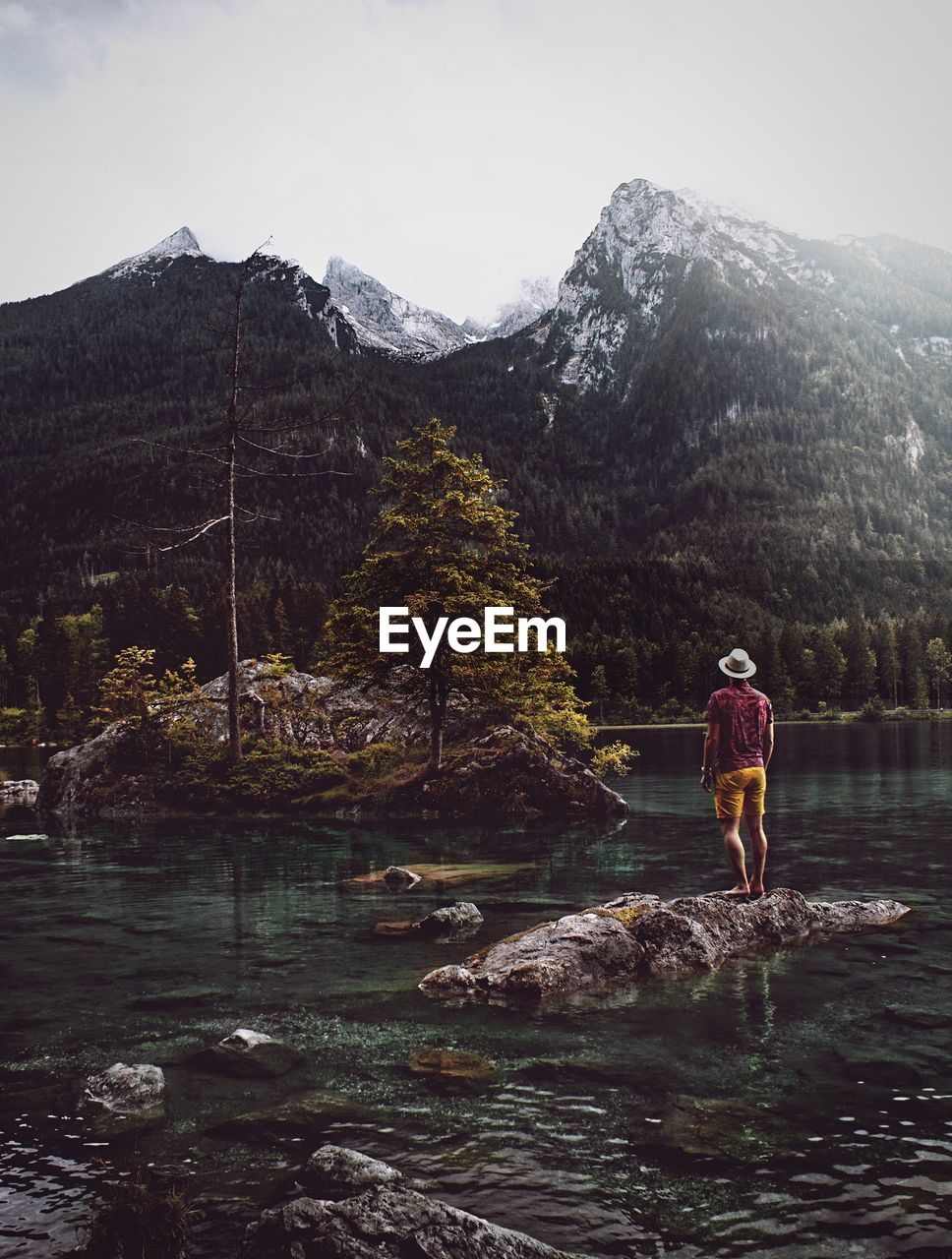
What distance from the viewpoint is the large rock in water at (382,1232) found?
532cm

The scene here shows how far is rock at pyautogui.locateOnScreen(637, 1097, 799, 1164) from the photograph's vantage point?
6.75 meters

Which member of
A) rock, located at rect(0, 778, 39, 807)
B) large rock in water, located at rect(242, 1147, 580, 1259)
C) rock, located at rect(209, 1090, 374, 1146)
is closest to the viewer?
large rock in water, located at rect(242, 1147, 580, 1259)

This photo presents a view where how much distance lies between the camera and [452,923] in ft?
47.4

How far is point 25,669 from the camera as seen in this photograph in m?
141

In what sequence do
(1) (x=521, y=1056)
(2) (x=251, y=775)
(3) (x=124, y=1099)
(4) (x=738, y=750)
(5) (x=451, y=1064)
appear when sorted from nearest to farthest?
(3) (x=124, y=1099) < (5) (x=451, y=1064) < (1) (x=521, y=1056) < (4) (x=738, y=750) < (2) (x=251, y=775)

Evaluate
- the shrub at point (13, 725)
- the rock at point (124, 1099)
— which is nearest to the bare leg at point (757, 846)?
the rock at point (124, 1099)

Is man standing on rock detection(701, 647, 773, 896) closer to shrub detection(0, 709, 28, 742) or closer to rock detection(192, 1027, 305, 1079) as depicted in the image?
rock detection(192, 1027, 305, 1079)

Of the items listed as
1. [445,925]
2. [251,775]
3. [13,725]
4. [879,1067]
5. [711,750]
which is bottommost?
[13,725]

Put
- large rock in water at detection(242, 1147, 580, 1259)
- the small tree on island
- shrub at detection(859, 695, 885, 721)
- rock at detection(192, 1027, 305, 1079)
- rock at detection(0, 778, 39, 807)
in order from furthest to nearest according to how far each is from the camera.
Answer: shrub at detection(859, 695, 885, 721)
rock at detection(0, 778, 39, 807)
the small tree on island
rock at detection(192, 1027, 305, 1079)
large rock in water at detection(242, 1147, 580, 1259)

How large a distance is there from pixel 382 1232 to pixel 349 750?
28984 mm

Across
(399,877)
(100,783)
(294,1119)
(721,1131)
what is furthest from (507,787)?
(721,1131)

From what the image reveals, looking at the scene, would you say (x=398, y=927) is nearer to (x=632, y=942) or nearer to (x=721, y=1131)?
(x=632, y=942)

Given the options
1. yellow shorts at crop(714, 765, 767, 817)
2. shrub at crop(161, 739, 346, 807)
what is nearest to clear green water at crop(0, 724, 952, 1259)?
yellow shorts at crop(714, 765, 767, 817)

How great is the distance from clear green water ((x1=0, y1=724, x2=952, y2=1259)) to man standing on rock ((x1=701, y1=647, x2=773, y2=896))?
1921mm
